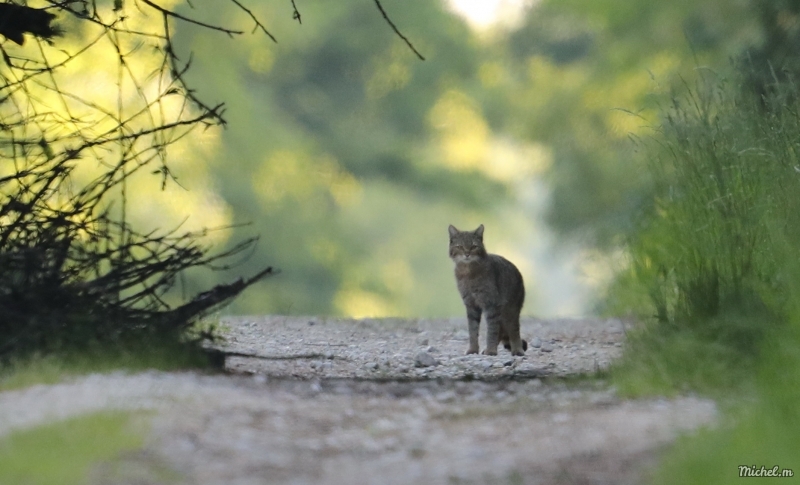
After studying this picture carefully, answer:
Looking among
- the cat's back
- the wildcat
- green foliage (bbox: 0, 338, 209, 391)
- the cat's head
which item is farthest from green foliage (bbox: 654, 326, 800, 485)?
the cat's head

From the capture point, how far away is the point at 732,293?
6.21 meters

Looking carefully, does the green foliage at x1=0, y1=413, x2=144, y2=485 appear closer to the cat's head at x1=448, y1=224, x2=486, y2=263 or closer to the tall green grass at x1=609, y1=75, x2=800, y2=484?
the tall green grass at x1=609, y1=75, x2=800, y2=484

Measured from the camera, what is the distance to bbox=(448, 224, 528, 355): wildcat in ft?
25.8

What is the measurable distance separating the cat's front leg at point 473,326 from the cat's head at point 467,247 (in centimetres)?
38

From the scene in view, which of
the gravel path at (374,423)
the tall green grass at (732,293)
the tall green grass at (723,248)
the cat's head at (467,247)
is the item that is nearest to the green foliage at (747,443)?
the tall green grass at (732,293)

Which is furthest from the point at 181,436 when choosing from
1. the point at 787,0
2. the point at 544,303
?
the point at 544,303

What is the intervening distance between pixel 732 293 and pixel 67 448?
12.6ft

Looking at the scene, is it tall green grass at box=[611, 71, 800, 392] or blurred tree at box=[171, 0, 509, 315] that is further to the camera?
blurred tree at box=[171, 0, 509, 315]

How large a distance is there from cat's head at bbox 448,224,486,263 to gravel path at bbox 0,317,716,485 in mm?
1276

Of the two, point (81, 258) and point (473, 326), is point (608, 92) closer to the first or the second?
point (473, 326)

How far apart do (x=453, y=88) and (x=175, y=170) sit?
7095 mm

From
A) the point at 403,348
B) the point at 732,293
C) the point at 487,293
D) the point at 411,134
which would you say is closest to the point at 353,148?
the point at 411,134

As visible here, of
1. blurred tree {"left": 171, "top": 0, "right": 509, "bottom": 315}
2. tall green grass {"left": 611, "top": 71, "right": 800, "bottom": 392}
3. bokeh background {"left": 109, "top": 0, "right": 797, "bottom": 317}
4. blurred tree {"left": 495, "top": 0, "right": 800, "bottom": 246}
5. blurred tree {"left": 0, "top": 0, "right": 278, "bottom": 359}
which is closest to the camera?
tall green grass {"left": 611, "top": 71, "right": 800, "bottom": 392}

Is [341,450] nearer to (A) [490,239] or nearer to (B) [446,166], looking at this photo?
(B) [446,166]
